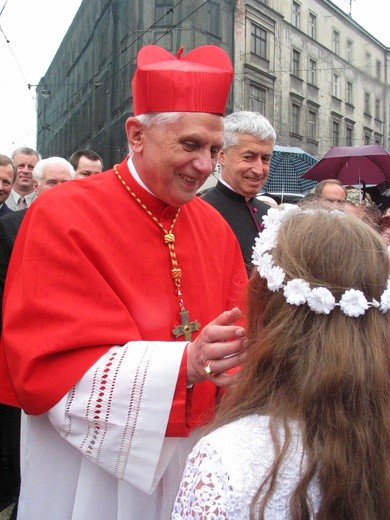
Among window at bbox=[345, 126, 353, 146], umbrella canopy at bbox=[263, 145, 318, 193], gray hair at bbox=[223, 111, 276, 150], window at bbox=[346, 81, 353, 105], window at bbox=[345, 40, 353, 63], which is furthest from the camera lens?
window at bbox=[345, 126, 353, 146]

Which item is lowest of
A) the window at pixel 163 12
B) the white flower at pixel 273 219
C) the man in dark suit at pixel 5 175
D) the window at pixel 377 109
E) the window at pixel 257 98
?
the white flower at pixel 273 219

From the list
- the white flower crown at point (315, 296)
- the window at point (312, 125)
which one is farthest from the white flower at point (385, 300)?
the window at point (312, 125)

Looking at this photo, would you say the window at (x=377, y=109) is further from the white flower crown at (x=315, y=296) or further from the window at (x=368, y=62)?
the white flower crown at (x=315, y=296)

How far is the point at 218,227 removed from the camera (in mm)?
2643

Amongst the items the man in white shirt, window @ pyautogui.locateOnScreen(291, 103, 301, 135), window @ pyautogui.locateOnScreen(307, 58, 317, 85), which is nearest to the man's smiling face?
the man in white shirt

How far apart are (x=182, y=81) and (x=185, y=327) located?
2.76ft

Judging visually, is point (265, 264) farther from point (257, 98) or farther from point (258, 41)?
point (258, 41)

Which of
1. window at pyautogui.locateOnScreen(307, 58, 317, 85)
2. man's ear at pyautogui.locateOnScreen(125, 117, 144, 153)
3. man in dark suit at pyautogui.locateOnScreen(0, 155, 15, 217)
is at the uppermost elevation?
window at pyautogui.locateOnScreen(307, 58, 317, 85)

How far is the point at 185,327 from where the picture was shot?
2186mm

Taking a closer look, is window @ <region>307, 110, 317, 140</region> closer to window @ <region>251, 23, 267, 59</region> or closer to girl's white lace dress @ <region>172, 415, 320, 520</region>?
window @ <region>251, 23, 267, 59</region>

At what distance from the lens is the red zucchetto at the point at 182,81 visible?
220 centimetres

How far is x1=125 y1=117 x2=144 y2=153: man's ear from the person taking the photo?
7.40ft

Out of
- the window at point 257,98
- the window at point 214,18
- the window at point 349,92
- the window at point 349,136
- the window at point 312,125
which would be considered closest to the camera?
the window at point 214,18

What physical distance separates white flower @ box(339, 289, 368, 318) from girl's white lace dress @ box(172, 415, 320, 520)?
256 millimetres
